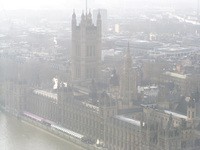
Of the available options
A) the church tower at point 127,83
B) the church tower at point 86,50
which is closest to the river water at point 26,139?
the church tower at point 127,83

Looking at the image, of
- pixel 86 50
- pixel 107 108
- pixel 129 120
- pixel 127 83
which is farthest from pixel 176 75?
pixel 129 120

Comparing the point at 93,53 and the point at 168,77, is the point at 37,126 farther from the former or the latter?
the point at 168,77

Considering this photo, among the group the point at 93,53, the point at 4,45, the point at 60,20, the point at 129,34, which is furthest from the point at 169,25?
the point at 93,53

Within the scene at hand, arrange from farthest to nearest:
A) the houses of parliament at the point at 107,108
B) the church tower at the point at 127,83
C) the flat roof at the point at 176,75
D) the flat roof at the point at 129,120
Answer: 1. the flat roof at the point at 176,75
2. the church tower at the point at 127,83
3. the flat roof at the point at 129,120
4. the houses of parliament at the point at 107,108

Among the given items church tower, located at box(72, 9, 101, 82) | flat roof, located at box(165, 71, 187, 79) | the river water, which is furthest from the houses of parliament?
flat roof, located at box(165, 71, 187, 79)

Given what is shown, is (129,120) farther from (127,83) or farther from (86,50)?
(86,50)

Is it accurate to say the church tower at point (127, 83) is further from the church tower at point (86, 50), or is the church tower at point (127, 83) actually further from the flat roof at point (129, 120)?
the church tower at point (86, 50)

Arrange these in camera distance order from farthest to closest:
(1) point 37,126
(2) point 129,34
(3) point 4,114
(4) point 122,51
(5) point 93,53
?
1. (2) point 129,34
2. (4) point 122,51
3. (5) point 93,53
4. (3) point 4,114
5. (1) point 37,126
